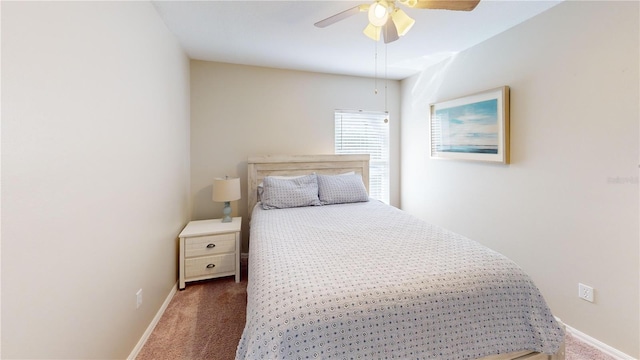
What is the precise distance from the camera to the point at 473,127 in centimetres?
271

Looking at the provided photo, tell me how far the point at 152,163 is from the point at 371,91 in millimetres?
3004

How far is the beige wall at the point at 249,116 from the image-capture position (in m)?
3.19

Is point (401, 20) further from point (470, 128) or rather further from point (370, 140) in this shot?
point (370, 140)

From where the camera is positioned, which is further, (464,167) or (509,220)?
(464,167)

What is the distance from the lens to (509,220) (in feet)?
7.99

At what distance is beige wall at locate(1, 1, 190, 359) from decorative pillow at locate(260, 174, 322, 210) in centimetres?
104

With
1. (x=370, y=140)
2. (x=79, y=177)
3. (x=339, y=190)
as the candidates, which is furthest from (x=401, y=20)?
(x=370, y=140)

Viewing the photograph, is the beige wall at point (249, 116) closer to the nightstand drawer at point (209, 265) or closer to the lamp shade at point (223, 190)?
the lamp shade at point (223, 190)

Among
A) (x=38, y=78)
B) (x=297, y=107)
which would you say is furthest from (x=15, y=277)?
(x=297, y=107)

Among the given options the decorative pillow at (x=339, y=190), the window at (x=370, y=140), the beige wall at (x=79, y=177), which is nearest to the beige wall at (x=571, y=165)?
the decorative pillow at (x=339, y=190)

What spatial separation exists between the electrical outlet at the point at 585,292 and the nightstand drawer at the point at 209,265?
290 cm

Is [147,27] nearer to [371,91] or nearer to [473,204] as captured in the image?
[371,91]

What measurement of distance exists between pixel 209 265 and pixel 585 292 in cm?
310

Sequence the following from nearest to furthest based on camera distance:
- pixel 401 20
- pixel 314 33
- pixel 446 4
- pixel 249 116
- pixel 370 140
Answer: pixel 446 4, pixel 401 20, pixel 314 33, pixel 249 116, pixel 370 140
